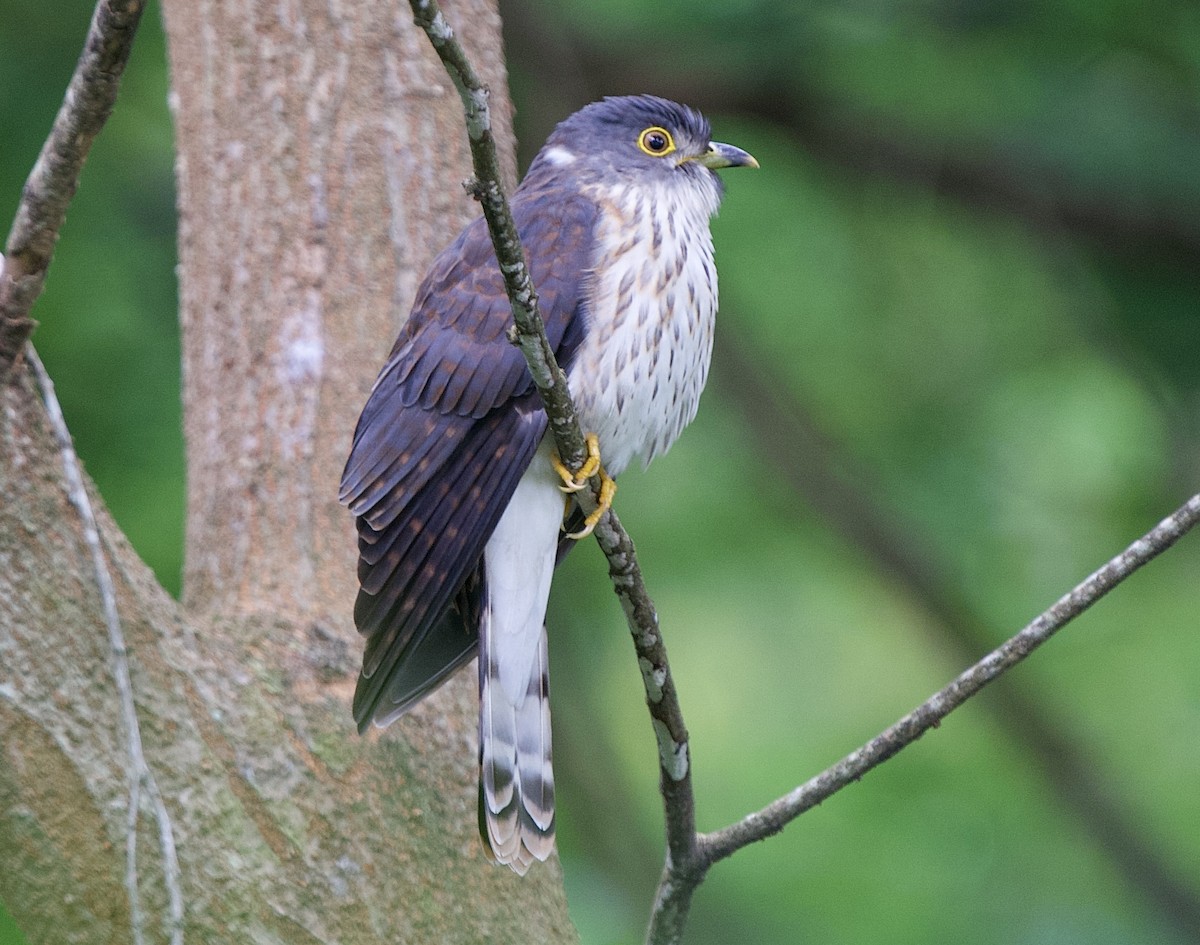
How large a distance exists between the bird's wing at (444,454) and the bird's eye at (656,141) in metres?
0.42

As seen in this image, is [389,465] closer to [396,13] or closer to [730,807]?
[396,13]

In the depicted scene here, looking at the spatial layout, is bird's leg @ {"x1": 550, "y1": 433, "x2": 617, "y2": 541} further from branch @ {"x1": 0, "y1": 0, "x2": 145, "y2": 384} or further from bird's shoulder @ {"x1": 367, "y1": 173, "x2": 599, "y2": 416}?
branch @ {"x1": 0, "y1": 0, "x2": 145, "y2": 384}

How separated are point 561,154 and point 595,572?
2261 millimetres

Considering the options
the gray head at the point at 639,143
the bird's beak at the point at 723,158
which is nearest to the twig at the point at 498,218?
the gray head at the point at 639,143

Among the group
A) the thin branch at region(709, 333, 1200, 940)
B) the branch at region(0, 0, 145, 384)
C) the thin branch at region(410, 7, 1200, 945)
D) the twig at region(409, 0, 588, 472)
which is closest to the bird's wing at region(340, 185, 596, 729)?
the thin branch at region(410, 7, 1200, 945)

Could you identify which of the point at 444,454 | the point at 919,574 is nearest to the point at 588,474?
the point at 444,454

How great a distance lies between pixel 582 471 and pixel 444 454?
28 centimetres

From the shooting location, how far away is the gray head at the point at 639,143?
3.54m

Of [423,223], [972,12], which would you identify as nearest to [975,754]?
[972,12]

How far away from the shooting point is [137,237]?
498 centimetres

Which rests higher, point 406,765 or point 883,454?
point 406,765

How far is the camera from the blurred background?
4.84m

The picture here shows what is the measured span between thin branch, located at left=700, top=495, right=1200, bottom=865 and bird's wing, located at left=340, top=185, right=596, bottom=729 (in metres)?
0.69

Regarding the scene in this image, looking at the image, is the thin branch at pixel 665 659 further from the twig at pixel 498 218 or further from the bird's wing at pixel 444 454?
the bird's wing at pixel 444 454
